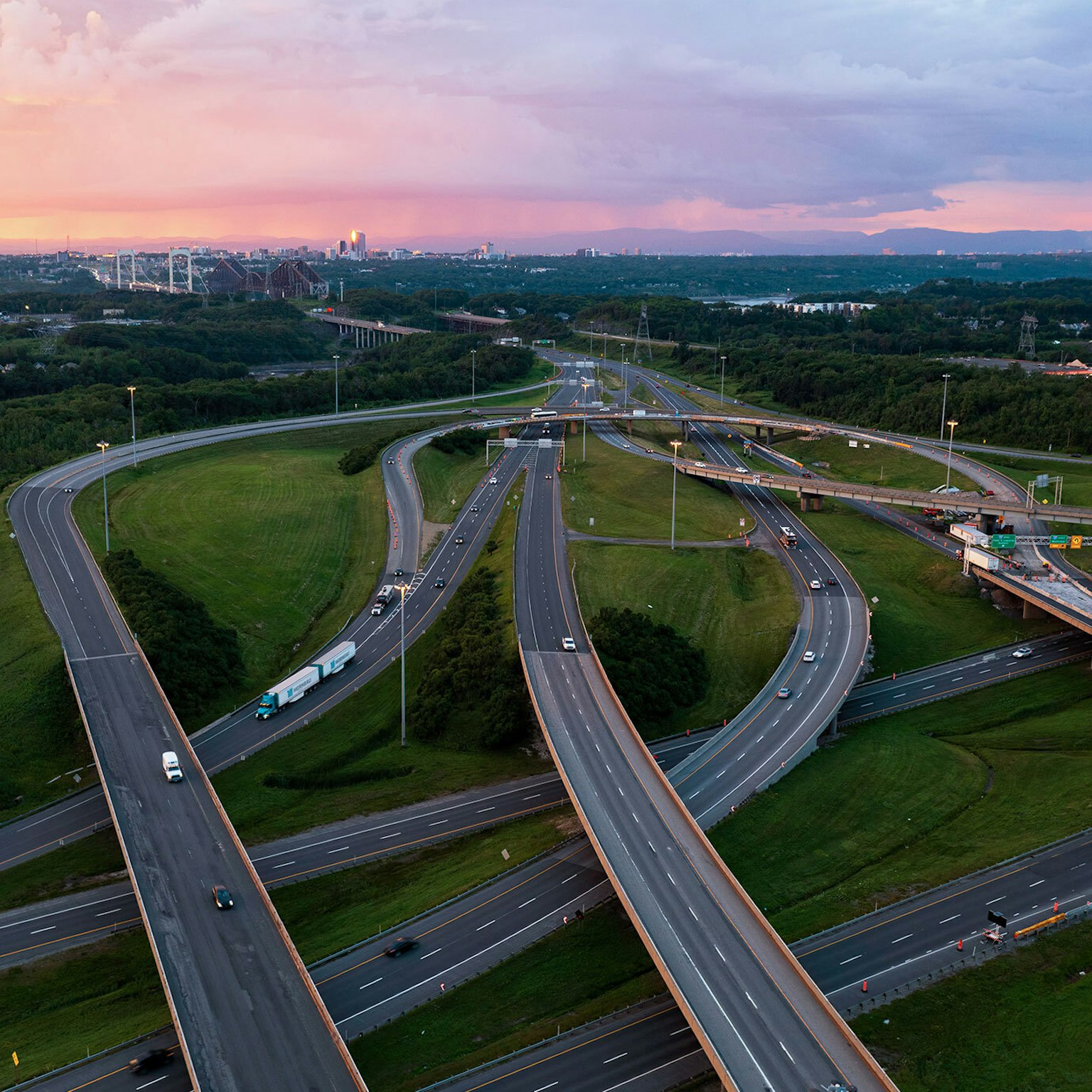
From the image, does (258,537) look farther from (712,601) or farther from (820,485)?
(820,485)

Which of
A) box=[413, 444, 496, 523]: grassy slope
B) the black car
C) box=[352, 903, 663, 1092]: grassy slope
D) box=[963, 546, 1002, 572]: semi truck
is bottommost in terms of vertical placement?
box=[352, 903, 663, 1092]: grassy slope

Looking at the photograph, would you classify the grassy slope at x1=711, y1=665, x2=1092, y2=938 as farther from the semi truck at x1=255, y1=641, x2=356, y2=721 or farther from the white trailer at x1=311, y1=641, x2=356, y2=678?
the white trailer at x1=311, y1=641, x2=356, y2=678

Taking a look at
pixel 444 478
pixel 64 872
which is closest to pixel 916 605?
pixel 444 478

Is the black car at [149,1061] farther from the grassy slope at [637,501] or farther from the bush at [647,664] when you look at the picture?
the grassy slope at [637,501]

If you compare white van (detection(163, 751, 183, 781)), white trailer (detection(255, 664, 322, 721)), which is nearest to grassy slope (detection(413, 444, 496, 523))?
white trailer (detection(255, 664, 322, 721))

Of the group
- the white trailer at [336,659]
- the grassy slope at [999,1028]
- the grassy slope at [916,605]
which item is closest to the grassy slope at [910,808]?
the grassy slope at [999,1028]

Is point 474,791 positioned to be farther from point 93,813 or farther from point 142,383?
point 142,383

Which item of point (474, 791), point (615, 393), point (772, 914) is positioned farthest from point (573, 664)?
point (615, 393)
